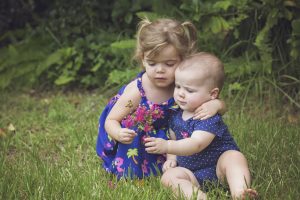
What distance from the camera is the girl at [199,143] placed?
8.97 ft

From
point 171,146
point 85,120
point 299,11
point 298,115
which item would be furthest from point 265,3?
point 171,146

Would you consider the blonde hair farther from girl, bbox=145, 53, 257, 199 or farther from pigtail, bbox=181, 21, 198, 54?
girl, bbox=145, 53, 257, 199

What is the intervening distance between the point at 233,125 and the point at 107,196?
5.50 ft

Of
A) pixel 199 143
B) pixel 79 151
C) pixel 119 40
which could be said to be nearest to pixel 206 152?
pixel 199 143

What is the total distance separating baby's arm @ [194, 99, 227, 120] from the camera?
2.81 metres

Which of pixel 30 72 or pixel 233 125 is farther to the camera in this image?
pixel 30 72

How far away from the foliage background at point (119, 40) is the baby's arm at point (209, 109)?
1.59 meters

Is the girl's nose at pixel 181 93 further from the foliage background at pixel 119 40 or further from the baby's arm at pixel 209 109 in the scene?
the foliage background at pixel 119 40

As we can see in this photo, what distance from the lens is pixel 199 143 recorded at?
2.76 metres

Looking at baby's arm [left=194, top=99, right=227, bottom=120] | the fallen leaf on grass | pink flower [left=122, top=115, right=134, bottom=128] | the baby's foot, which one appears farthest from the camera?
the fallen leaf on grass

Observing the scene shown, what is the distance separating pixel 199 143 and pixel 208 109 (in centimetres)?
19

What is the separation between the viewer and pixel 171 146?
2.76m

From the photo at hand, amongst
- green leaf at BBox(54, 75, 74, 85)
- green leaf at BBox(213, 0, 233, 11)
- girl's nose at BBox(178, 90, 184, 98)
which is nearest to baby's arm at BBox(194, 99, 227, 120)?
girl's nose at BBox(178, 90, 184, 98)

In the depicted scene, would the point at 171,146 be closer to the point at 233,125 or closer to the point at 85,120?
the point at 233,125
